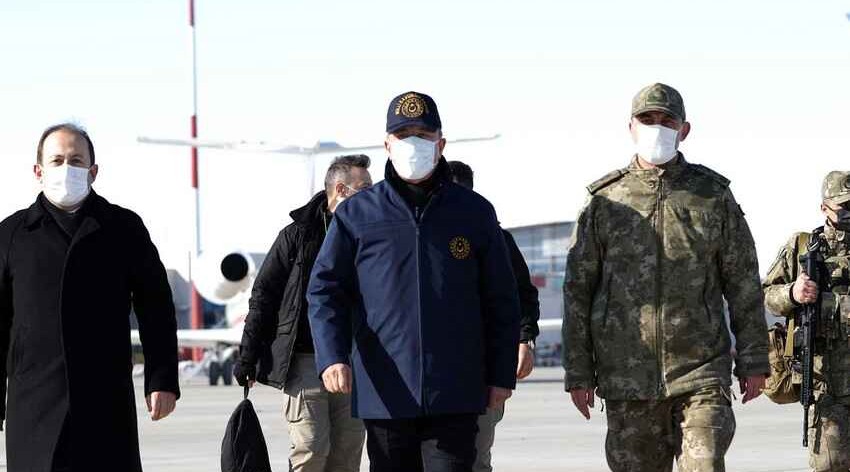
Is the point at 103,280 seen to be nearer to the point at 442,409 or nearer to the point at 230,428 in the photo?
the point at 442,409

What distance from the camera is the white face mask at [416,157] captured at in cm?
691

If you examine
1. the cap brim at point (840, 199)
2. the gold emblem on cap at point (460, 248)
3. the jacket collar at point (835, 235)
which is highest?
the cap brim at point (840, 199)

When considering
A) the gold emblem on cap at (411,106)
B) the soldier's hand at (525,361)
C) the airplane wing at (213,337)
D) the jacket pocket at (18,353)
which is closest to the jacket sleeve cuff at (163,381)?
the jacket pocket at (18,353)

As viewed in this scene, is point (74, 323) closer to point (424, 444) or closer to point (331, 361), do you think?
point (331, 361)

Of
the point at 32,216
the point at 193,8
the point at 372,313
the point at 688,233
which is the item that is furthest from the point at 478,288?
the point at 193,8

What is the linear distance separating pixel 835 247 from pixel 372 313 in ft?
11.8

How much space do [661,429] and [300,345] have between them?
2.47 meters

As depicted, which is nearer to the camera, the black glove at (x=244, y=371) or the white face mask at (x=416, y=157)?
the white face mask at (x=416, y=157)

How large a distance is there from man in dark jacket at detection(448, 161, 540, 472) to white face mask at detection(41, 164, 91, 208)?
232 cm

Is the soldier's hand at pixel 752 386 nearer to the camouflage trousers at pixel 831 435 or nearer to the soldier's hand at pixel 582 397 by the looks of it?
the soldier's hand at pixel 582 397

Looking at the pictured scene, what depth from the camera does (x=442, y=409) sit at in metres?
6.69

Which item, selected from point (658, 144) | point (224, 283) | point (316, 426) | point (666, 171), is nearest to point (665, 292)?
point (666, 171)

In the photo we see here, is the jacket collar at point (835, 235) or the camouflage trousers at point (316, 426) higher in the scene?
the jacket collar at point (835, 235)

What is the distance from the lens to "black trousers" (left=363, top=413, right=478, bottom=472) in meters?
6.72
